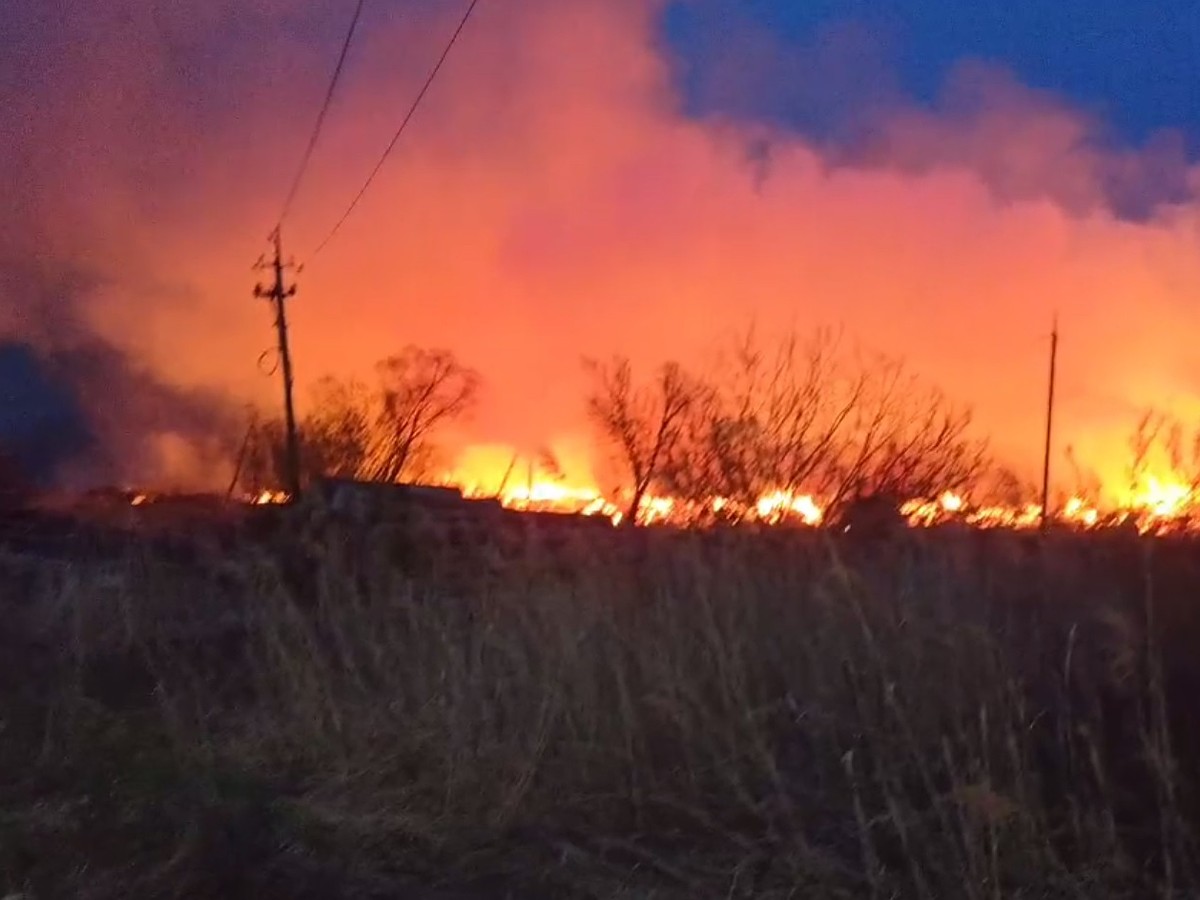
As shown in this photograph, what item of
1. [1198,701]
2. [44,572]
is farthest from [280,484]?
[1198,701]

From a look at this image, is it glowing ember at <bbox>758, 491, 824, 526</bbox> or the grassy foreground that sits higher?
glowing ember at <bbox>758, 491, 824, 526</bbox>

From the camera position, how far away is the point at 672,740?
19.5 feet

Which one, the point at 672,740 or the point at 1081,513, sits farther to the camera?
the point at 1081,513

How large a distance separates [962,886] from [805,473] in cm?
1020

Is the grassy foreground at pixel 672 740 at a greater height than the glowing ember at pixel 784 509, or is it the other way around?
the glowing ember at pixel 784 509

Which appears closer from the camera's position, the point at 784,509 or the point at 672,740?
the point at 672,740

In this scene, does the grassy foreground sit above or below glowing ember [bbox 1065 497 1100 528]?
below

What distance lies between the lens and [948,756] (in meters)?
4.65

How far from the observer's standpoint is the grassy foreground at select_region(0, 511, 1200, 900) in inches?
187

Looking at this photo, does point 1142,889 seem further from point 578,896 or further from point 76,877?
point 76,877

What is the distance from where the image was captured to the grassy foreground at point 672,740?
4.75 metres

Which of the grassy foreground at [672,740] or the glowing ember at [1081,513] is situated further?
the glowing ember at [1081,513]

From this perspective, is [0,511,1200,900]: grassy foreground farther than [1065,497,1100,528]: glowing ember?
No

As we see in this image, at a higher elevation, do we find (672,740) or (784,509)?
(784,509)
